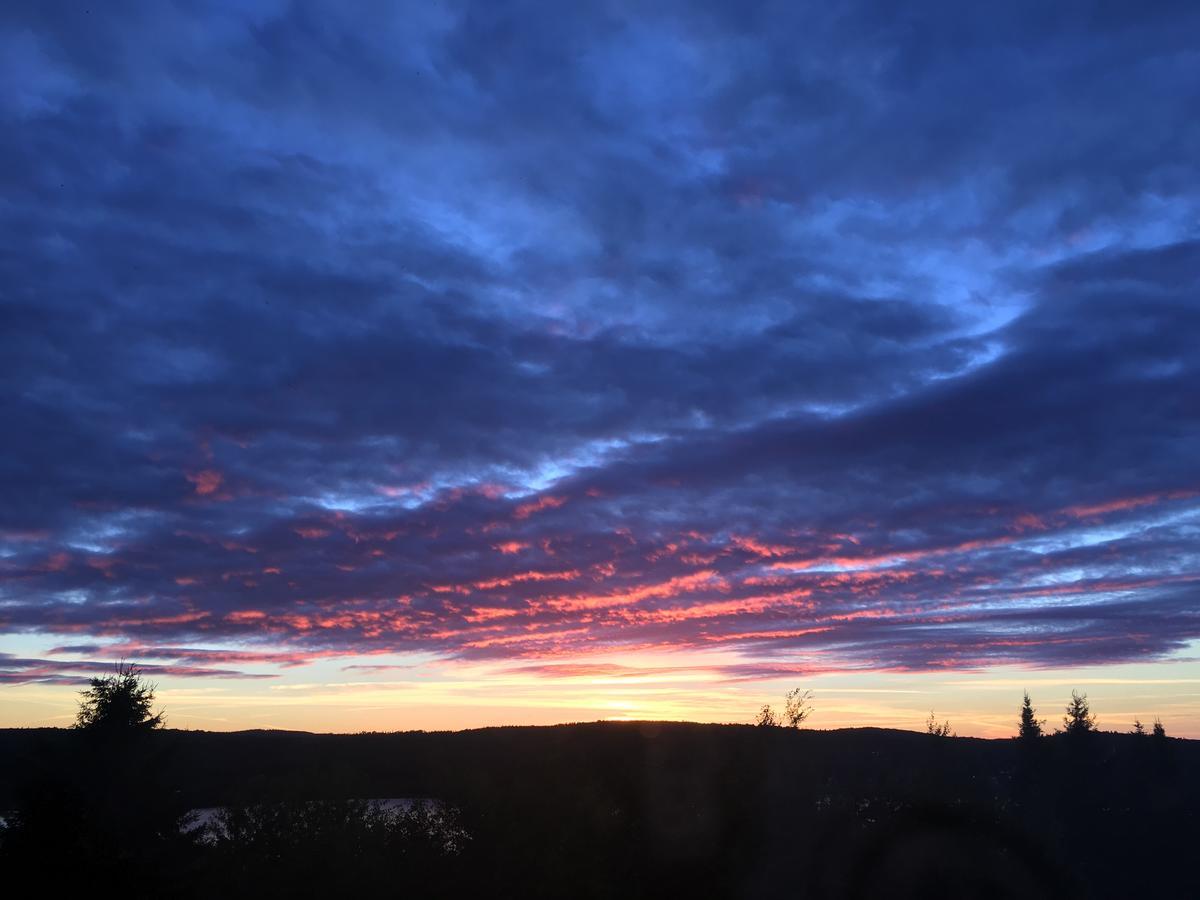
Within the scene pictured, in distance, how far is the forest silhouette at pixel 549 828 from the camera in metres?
35.2

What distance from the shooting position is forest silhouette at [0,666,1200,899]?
3525 centimetres

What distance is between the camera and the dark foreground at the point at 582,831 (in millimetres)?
35250

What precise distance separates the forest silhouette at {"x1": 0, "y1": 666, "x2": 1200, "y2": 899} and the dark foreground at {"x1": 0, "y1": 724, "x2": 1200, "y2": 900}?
11 cm

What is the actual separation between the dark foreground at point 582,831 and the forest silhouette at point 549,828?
0.35ft

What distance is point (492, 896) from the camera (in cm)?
3691

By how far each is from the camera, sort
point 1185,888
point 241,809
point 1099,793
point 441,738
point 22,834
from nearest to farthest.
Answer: point 22,834
point 241,809
point 1185,888
point 1099,793
point 441,738

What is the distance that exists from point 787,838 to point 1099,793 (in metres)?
63.2

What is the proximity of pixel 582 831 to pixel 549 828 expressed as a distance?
1.84m

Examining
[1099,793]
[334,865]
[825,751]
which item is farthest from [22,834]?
[1099,793]

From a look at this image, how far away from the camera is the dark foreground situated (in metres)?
35.2

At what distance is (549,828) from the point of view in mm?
39938

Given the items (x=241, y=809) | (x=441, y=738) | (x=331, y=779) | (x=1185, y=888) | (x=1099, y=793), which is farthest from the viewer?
(x=441, y=738)

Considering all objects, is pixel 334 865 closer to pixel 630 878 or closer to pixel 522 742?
pixel 630 878

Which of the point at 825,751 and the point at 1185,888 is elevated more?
the point at 825,751
